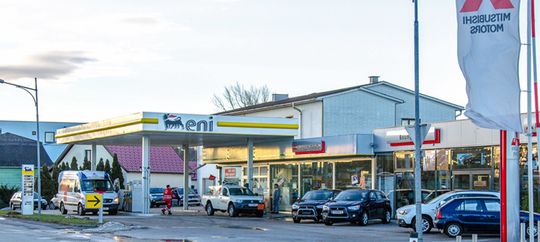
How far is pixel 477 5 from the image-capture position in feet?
52.4

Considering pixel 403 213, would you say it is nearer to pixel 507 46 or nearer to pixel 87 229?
pixel 87 229

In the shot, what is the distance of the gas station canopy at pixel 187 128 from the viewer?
38.9 meters

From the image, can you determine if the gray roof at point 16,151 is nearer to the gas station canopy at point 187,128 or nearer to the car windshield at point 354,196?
the gas station canopy at point 187,128

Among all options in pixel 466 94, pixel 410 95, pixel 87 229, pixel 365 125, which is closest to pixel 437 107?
pixel 410 95

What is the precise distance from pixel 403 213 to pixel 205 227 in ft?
→ 25.3

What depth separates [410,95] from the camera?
170 ft

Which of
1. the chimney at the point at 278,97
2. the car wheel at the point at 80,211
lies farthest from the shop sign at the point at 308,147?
the chimney at the point at 278,97

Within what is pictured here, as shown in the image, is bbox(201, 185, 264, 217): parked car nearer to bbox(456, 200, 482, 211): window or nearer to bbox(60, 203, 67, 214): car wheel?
bbox(60, 203, 67, 214): car wheel

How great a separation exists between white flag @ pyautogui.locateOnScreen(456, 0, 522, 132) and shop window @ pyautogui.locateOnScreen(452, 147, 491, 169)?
1648 cm

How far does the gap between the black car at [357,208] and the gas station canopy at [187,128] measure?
8.05 m

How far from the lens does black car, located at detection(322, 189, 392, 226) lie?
33531mm

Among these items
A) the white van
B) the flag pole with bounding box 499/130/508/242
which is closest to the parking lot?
the white van

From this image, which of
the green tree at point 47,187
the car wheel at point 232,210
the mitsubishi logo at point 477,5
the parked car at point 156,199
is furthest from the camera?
the green tree at point 47,187

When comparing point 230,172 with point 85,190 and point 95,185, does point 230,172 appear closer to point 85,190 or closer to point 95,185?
point 95,185
